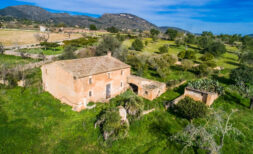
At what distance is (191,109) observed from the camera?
1648 centimetres

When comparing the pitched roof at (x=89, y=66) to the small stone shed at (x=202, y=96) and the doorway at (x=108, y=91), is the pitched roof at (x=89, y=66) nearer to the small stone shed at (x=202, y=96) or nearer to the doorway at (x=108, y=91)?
the doorway at (x=108, y=91)

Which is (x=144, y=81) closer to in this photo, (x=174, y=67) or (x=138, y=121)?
(x=138, y=121)

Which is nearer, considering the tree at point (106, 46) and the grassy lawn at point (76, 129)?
the grassy lawn at point (76, 129)

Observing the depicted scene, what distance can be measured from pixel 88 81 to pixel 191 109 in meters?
13.0

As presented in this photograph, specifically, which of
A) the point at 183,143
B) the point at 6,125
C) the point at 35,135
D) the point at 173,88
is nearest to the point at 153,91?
the point at 173,88

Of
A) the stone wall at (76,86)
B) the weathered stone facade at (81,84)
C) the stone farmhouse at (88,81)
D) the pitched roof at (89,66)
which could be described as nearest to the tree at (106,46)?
the stone farmhouse at (88,81)

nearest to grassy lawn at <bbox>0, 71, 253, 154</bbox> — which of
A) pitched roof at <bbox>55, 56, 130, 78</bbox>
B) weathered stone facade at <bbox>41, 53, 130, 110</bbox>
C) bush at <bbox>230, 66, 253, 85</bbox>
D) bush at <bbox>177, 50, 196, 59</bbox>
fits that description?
weathered stone facade at <bbox>41, 53, 130, 110</bbox>

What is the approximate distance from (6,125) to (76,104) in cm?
714

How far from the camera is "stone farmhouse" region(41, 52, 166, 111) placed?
1868cm

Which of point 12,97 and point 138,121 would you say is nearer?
point 138,121

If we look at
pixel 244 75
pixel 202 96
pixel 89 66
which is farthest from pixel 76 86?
pixel 244 75

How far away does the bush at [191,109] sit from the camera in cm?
1630

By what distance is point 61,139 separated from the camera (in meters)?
13.8

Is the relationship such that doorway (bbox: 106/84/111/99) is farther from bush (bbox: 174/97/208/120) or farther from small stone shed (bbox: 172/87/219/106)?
bush (bbox: 174/97/208/120)
